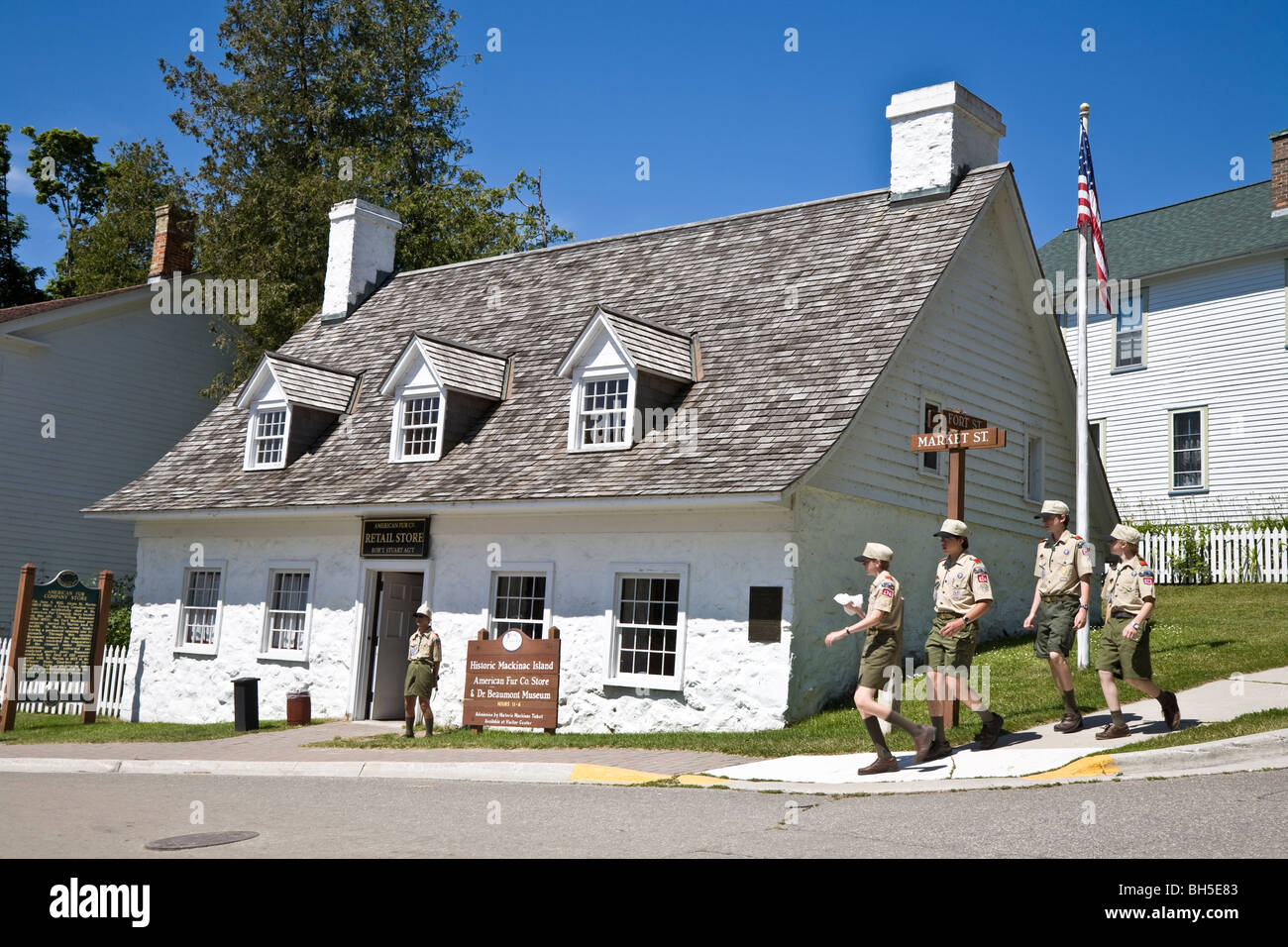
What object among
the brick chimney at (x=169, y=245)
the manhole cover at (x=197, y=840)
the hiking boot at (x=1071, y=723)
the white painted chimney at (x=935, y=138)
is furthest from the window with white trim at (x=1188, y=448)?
the manhole cover at (x=197, y=840)

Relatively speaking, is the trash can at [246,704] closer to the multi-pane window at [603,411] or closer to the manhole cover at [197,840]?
the multi-pane window at [603,411]

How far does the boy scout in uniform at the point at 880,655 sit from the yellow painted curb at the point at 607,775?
216 cm

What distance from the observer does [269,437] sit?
21.8 meters

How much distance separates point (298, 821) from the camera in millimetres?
9320

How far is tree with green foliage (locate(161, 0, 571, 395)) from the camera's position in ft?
106

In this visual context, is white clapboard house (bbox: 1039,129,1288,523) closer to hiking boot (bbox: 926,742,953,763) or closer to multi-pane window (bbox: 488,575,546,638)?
multi-pane window (bbox: 488,575,546,638)

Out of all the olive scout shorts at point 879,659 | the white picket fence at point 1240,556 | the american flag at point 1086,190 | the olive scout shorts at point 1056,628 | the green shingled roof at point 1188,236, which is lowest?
the olive scout shorts at point 879,659

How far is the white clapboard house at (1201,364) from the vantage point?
27.8m

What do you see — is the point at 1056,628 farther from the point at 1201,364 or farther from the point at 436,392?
the point at 1201,364

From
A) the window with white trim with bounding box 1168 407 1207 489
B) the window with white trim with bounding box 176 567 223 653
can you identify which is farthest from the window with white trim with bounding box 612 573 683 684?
the window with white trim with bounding box 1168 407 1207 489

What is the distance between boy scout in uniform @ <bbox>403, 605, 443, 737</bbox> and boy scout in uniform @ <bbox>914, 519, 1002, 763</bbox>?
7546mm
